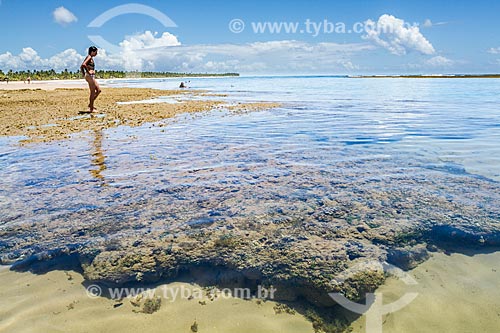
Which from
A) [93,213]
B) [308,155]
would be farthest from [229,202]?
[308,155]

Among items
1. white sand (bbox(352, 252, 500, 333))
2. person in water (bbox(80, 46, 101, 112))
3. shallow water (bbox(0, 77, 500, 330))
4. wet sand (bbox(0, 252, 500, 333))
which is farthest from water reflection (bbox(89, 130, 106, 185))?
person in water (bbox(80, 46, 101, 112))

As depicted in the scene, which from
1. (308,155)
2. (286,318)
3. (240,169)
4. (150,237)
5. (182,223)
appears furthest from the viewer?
(308,155)

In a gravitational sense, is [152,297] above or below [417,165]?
below

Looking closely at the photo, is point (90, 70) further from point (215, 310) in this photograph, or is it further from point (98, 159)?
point (215, 310)

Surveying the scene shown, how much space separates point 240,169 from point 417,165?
3991mm

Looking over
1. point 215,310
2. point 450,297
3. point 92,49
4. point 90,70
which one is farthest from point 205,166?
point 90,70

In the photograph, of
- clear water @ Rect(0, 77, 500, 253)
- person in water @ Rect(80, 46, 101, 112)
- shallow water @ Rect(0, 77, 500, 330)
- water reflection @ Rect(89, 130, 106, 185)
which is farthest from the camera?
person in water @ Rect(80, 46, 101, 112)

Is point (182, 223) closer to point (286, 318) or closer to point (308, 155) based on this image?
point (286, 318)

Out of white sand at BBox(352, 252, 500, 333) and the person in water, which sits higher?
the person in water

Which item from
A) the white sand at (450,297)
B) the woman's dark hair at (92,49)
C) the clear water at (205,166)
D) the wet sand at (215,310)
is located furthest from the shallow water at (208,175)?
the woman's dark hair at (92,49)

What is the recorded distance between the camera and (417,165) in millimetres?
8000

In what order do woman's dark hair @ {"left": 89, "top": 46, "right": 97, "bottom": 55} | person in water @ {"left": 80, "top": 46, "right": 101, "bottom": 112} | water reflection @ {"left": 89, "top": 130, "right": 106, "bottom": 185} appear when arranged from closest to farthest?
water reflection @ {"left": 89, "top": 130, "right": 106, "bottom": 185}, woman's dark hair @ {"left": 89, "top": 46, "right": 97, "bottom": 55}, person in water @ {"left": 80, "top": 46, "right": 101, "bottom": 112}

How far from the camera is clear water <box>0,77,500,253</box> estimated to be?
5.55 m

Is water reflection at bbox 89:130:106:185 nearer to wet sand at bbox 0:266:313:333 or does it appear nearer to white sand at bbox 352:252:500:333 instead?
wet sand at bbox 0:266:313:333
